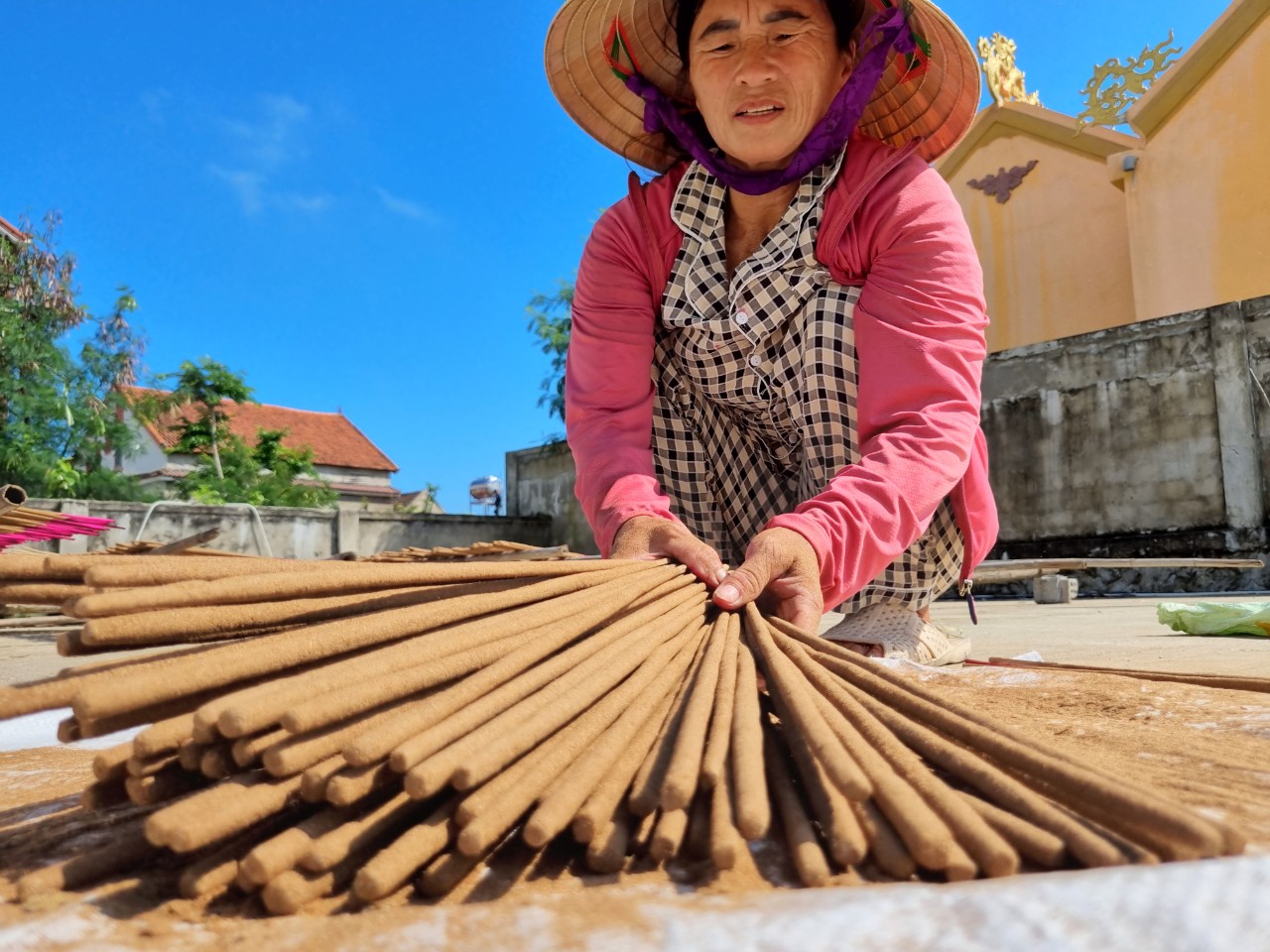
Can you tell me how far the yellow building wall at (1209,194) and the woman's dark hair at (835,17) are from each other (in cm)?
766

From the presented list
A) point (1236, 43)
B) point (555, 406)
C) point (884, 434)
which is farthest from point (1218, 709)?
point (555, 406)

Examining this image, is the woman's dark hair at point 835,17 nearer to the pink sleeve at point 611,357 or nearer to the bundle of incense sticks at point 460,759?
the pink sleeve at point 611,357

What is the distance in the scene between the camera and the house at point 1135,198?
318 inches

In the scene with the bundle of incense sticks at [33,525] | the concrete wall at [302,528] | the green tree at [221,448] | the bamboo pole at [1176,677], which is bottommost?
the bamboo pole at [1176,677]

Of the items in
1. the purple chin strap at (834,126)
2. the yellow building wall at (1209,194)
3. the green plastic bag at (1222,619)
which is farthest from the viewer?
the yellow building wall at (1209,194)

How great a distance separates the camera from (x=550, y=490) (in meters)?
13.5

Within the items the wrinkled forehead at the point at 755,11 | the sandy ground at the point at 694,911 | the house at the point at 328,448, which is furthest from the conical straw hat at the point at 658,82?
the house at the point at 328,448

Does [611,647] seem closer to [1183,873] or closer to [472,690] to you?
[472,690]

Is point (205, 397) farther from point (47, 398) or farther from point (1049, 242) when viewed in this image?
point (1049, 242)

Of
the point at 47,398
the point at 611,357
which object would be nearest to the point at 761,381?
the point at 611,357

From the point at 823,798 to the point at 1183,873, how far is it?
213 mm

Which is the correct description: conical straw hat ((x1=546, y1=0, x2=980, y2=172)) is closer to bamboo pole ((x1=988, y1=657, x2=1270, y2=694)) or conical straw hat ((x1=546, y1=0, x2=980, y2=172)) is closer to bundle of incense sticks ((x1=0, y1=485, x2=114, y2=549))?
bamboo pole ((x1=988, y1=657, x2=1270, y2=694))

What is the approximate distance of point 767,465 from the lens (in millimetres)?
2057

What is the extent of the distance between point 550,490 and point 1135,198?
304 inches
